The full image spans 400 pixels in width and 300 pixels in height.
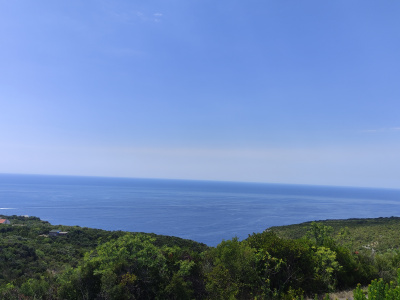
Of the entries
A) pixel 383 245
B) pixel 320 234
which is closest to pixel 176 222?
pixel 383 245

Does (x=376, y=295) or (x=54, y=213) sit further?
(x=54, y=213)

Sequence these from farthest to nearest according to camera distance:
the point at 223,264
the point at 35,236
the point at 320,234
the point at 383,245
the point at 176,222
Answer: the point at 176,222
the point at 35,236
the point at 383,245
the point at 320,234
the point at 223,264

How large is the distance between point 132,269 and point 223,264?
14.3 feet

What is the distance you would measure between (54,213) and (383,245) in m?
108

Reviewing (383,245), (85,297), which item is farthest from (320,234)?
(383,245)

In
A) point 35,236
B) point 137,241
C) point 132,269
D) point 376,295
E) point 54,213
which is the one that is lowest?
point 54,213

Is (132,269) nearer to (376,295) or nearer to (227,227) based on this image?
(376,295)

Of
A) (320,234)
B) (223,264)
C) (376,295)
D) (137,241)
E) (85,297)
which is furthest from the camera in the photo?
(320,234)

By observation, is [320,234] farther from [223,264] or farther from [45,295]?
[45,295]

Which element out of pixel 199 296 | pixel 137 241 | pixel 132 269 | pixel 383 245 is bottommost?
pixel 383 245

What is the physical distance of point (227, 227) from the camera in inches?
3314

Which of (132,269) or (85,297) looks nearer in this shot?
(85,297)

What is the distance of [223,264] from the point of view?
492 inches

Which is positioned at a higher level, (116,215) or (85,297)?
(85,297)
